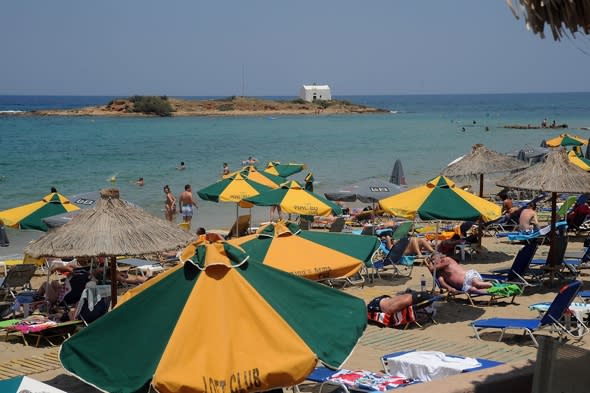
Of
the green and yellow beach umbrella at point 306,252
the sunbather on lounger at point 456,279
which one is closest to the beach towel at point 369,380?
the green and yellow beach umbrella at point 306,252

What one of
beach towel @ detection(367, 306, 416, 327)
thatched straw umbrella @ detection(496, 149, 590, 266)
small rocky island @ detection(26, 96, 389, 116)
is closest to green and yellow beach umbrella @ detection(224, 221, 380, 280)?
beach towel @ detection(367, 306, 416, 327)

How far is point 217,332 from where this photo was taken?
15.9ft

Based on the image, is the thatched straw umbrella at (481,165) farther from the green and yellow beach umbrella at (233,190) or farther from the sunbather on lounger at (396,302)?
the sunbather on lounger at (396,302)

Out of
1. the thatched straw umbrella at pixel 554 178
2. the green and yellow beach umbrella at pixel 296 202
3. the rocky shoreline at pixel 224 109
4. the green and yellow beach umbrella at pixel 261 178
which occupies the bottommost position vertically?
the rocky shoreline at pixel 224 109

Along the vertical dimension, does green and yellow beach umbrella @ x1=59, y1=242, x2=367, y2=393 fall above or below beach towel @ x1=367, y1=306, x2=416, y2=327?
above

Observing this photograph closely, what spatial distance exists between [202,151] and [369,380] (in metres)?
42.8

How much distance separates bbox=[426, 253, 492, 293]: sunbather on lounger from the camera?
10.0 metres

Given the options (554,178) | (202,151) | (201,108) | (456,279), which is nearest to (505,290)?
(456,279)

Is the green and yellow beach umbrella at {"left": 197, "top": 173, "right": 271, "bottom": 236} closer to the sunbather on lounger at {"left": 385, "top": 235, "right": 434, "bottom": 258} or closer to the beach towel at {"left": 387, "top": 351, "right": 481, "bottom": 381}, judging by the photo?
the sunbather on lounger at {"left": 385, "top": 235, "right": 434, "bottom": 258}

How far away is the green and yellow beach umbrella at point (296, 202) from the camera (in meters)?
12.9

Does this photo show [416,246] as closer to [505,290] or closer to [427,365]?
[505,290]

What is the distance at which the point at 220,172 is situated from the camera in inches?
1423

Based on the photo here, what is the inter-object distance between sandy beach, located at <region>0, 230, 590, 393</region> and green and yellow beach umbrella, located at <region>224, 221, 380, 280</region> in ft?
2.80

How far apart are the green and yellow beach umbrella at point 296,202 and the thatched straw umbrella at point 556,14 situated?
7935 millimetres
